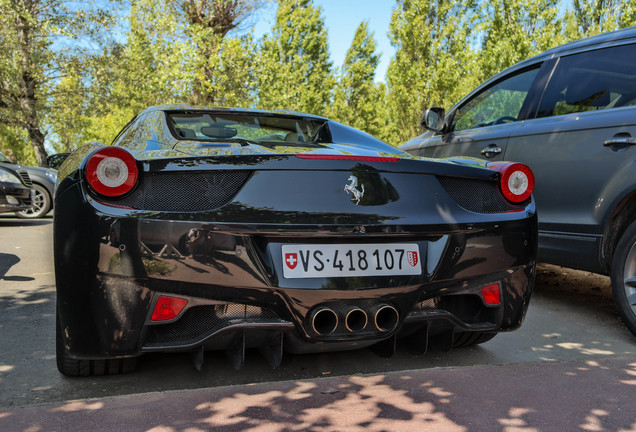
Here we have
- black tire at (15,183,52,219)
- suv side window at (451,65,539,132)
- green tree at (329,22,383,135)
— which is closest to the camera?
suv side window at (451,65,539,132)

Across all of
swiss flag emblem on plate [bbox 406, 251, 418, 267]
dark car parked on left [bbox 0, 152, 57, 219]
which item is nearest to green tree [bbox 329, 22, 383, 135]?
dark car parked on left [bbox 0, 152, 57, 219]

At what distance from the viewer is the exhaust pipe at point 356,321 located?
2428 millimetres

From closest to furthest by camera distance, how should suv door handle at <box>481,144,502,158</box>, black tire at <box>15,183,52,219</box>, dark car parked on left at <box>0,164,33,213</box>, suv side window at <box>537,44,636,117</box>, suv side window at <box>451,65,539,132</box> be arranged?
suv side window at <box>537,44,636,117</box>
suv door handle at <box>481,144,502,158</box>
suv side window at <box>451,65,539,132</box>
dark car parked on left at <box>0,164,33,213</box>
black tire at <box>15,183,52,219</box>

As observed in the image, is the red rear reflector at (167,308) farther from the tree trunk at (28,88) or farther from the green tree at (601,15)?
the green tree at (601,15)

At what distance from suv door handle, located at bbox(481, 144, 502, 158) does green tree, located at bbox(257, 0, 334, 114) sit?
22.9 m

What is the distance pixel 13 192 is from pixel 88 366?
327 inches

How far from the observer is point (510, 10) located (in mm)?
20219

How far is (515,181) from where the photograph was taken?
2861 millimetres

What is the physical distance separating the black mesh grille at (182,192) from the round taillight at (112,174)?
0.04 meters

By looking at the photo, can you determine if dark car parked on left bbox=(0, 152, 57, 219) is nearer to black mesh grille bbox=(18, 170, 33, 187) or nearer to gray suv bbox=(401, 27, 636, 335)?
black mesh grille bbox=(18, 170, 33, 187)

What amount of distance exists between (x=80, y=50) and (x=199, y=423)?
2262cm

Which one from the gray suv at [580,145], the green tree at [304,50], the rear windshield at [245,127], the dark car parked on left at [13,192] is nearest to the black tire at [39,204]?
the dark car parked on left at [13,192]

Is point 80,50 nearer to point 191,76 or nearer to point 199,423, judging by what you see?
point 191,76

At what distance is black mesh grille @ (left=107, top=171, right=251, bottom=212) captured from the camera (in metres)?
2.29
